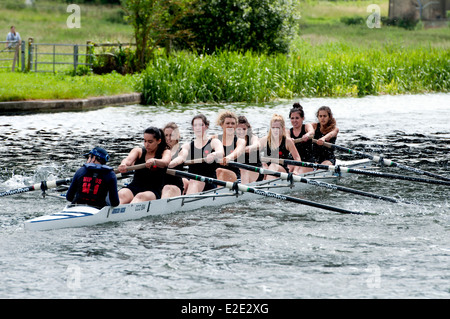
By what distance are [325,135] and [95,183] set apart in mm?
5590

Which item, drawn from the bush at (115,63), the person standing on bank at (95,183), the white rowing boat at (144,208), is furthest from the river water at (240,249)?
the bush at (115,63)

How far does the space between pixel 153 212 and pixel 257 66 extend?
52.0 feet

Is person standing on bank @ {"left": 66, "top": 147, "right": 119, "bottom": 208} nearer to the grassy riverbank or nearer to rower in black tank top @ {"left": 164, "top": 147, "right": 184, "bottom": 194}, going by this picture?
rower in black tank top @ {"left": 164, "top": 147, "right": 184, "bottom": 194}

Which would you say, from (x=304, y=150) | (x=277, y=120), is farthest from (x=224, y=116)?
(x=304, y=150)

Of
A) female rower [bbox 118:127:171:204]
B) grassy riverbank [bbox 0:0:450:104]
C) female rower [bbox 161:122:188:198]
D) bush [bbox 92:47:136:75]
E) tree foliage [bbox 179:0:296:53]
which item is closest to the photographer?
female rower [bbox 118:127:171:204]

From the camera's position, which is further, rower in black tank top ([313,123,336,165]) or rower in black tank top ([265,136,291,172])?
rower in black tank top ([313,123,336,165])

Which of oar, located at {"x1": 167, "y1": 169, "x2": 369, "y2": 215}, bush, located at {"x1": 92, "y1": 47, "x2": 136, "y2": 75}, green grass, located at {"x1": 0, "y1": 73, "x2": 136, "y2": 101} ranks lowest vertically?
oar, located at {"x1": 167, "y1": 169, "x2": 369, "y2": 215}

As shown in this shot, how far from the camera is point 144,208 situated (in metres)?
10.6

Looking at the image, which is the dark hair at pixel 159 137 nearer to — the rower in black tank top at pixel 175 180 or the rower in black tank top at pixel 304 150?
the rower in black tank top at pixel 175 180

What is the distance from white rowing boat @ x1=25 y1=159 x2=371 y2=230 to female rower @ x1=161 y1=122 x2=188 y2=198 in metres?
0.26

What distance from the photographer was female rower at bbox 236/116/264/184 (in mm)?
12516

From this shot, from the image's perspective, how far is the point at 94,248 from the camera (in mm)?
9242

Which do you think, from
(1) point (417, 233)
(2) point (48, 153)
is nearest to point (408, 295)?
(1) point (417, 233)

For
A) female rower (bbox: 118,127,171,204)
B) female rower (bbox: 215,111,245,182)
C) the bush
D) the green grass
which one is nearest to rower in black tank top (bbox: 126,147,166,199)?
female rower (bbox: 118,127,171,204)
